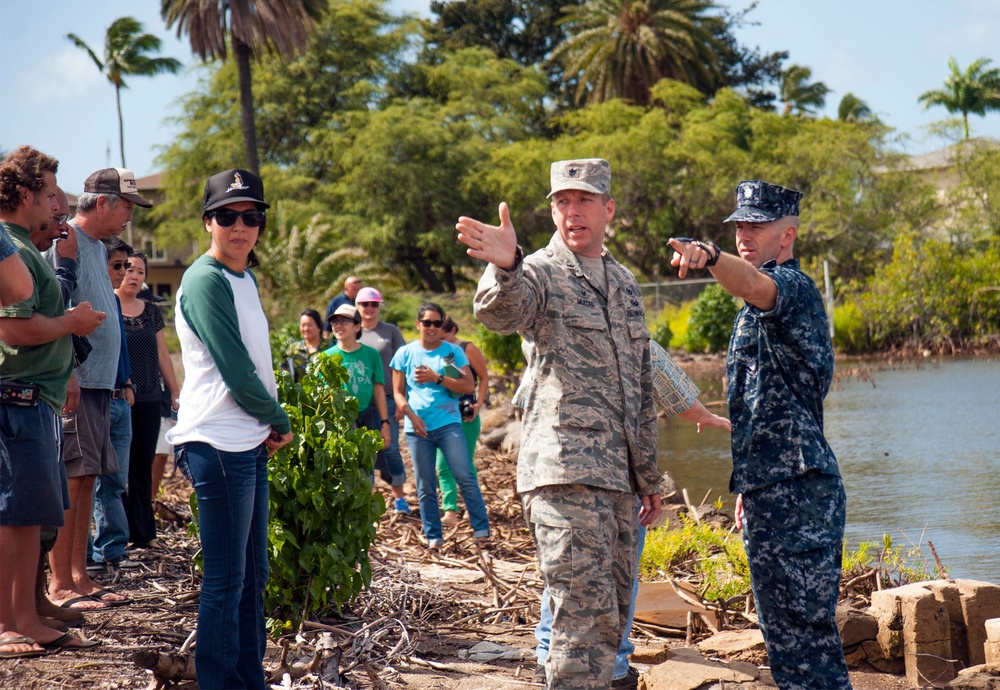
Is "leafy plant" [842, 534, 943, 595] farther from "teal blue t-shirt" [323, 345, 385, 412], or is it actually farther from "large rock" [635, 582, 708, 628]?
"teal blue t-shirt" [323, 345, 385, 412]

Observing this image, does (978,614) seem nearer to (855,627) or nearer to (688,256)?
(855,627)

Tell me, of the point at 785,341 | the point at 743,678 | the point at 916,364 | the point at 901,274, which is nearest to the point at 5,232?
the point at 785,341

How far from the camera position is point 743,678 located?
4.80 metres

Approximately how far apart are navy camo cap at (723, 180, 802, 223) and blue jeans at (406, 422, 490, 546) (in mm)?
4364

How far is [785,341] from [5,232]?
11.3 ft

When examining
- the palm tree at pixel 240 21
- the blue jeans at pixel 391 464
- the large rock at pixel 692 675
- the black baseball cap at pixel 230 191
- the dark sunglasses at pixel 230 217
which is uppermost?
the palm tree at pixel 240 21

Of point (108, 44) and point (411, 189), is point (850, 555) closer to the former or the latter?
point (411, 189)

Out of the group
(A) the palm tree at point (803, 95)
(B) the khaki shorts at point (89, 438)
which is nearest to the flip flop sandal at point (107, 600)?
(B) the khaki shorts at point (89, 438)

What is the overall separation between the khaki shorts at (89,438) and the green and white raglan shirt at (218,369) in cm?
189

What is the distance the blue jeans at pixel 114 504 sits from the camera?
21.3 feet

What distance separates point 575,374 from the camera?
4008mm

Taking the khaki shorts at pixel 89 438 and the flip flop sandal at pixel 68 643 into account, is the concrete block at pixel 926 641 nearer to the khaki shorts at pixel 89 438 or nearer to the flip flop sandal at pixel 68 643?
the flip flop sandal at pixel 68 643

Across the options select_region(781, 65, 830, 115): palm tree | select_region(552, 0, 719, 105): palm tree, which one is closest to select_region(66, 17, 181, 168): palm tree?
select_region(552, 0, 719, 105): palm tree

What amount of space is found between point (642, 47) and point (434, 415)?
4109 cm
